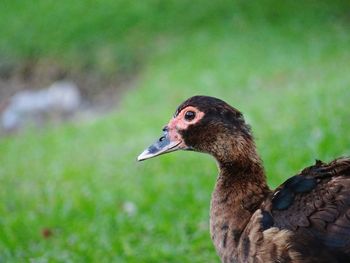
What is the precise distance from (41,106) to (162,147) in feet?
42.2

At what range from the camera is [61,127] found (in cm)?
1423

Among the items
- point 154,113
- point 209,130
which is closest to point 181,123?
point 209,130

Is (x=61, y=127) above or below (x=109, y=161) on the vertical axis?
above

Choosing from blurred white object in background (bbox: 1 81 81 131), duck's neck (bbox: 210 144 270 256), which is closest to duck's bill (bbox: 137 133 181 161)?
duck's neck (bbox: 210 144 270 256)

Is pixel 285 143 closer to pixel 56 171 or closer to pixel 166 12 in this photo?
pixel 56 171

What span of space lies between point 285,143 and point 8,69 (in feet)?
42.0

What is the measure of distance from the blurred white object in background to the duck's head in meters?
12.1

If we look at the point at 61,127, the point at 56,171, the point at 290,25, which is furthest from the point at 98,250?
the point at 290,25

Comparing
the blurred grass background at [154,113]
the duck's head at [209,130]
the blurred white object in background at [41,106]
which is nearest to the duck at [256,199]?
the duck's head at [209,130]

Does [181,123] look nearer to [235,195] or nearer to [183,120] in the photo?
[183,120]

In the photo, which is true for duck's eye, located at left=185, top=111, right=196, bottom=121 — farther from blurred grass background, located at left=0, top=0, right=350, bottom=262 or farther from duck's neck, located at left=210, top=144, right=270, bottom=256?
blurred grass background, located at left=0, top=0, right=350, bottom=262

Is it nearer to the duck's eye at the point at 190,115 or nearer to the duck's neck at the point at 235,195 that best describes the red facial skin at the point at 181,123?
the duck's eye at the point at 190,115

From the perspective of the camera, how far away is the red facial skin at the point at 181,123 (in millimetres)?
4273

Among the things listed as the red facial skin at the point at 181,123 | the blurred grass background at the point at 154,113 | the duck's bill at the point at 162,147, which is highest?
the blurred grass background at the point at 154,113
